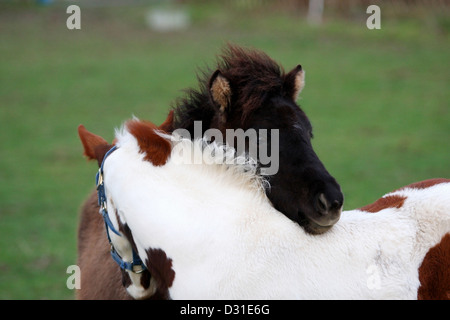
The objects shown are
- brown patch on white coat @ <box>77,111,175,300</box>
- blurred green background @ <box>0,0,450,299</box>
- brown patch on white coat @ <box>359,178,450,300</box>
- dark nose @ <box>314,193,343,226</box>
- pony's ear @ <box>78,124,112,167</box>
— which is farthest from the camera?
blurred green background @ <box>0,0,450,299</box>

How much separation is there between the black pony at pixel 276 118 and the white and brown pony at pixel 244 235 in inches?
5.2

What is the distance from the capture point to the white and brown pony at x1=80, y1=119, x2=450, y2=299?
105 inches

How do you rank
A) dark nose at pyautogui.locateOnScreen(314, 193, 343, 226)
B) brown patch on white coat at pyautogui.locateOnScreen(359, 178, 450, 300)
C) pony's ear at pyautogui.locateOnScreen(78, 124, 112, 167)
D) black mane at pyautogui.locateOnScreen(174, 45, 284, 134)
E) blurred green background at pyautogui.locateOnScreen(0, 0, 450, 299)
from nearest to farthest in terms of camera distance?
brown patch on white coat at pyautogui.locateOnScreen(359, 178, 450, 300) → dark nose at pyautogui.locateOnScreen(314, 193, 343, 226) → pony's ear at pyautogui.locateOnScreen(78, 124, 112, 167) → black mane at pyautogui.locateOnScreen(174, 45, 284, 134) → blurred green background at pyautogui.locateOnScreen(0, 0, 450, 299)

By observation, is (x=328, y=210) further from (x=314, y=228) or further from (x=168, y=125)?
(x=168, y=125)

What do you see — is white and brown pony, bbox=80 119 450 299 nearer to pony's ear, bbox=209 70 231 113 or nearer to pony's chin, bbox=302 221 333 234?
pony's chin, bbox=302 221 333 234

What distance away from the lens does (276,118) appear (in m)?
3.23

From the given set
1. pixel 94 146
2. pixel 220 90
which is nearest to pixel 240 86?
pixel 220 90

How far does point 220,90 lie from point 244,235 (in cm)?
97

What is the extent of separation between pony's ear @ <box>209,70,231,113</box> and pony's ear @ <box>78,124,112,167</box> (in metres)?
0.68

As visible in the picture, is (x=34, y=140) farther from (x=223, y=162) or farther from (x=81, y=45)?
(x=223, y=162)

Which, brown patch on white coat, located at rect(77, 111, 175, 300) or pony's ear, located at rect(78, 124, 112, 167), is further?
pony's ear, located at rect(78, 124, 112, 167)

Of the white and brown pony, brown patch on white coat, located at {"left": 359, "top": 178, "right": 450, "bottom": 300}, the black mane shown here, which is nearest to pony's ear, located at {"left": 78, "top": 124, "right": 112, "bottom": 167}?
the white and brown pony

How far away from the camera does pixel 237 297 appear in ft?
8.67

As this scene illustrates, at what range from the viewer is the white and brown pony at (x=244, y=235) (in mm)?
2662
